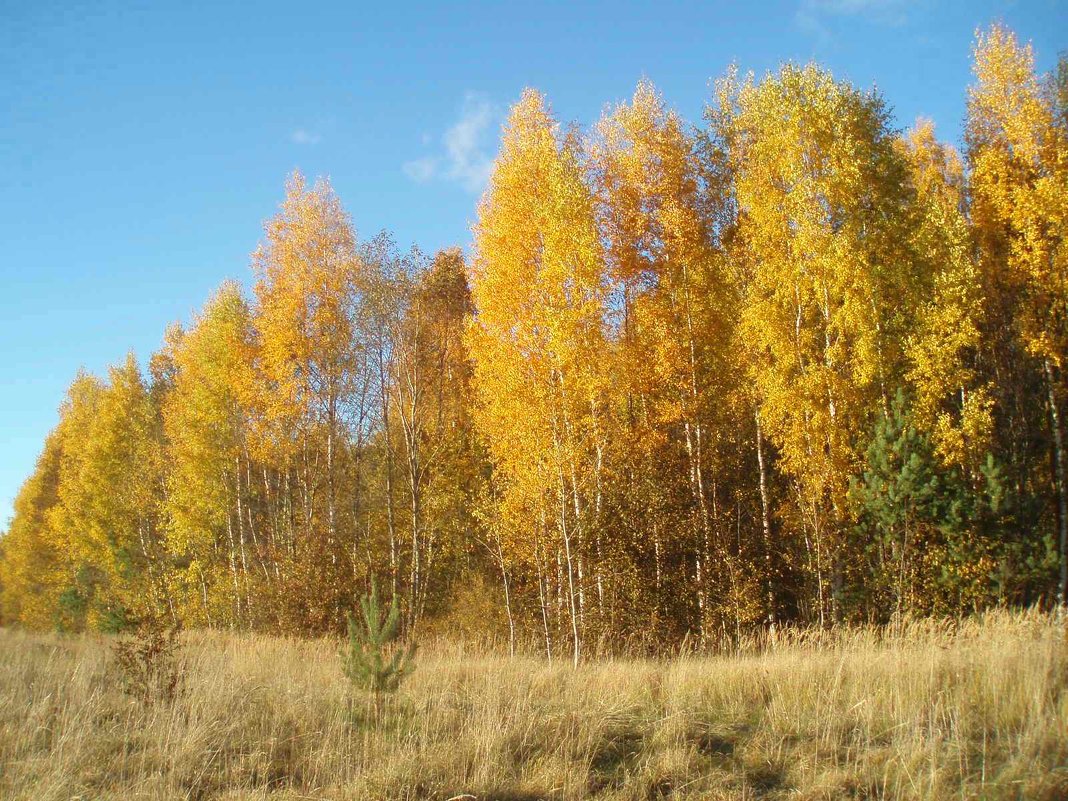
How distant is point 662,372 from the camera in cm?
1616

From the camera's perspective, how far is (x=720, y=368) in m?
Result: 17.5

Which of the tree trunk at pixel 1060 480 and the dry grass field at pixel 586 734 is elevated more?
the tree trunk at pixel 1060 480

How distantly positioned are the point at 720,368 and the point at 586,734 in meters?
12.9

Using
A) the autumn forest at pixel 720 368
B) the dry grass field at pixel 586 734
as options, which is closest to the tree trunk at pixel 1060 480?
the autumn forest at pixel 720 368

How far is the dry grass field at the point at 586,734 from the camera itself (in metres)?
4.96

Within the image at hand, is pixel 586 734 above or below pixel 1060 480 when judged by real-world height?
below

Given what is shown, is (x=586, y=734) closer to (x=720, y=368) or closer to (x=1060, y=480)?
(x=720, y=368)

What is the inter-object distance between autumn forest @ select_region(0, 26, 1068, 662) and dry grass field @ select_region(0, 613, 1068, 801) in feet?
21.8

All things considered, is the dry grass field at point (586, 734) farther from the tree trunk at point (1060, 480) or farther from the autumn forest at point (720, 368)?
the tree trunk at point (1060, 480)

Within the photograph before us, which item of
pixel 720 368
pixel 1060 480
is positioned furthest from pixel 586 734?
pixel 1060 480

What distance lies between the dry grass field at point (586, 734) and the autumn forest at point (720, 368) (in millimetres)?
6637

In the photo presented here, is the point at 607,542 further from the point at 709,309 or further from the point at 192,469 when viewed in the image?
the point at 192,469

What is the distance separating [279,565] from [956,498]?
1656cm

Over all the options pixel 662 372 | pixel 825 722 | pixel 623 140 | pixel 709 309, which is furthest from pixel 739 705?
pixel 623 140
